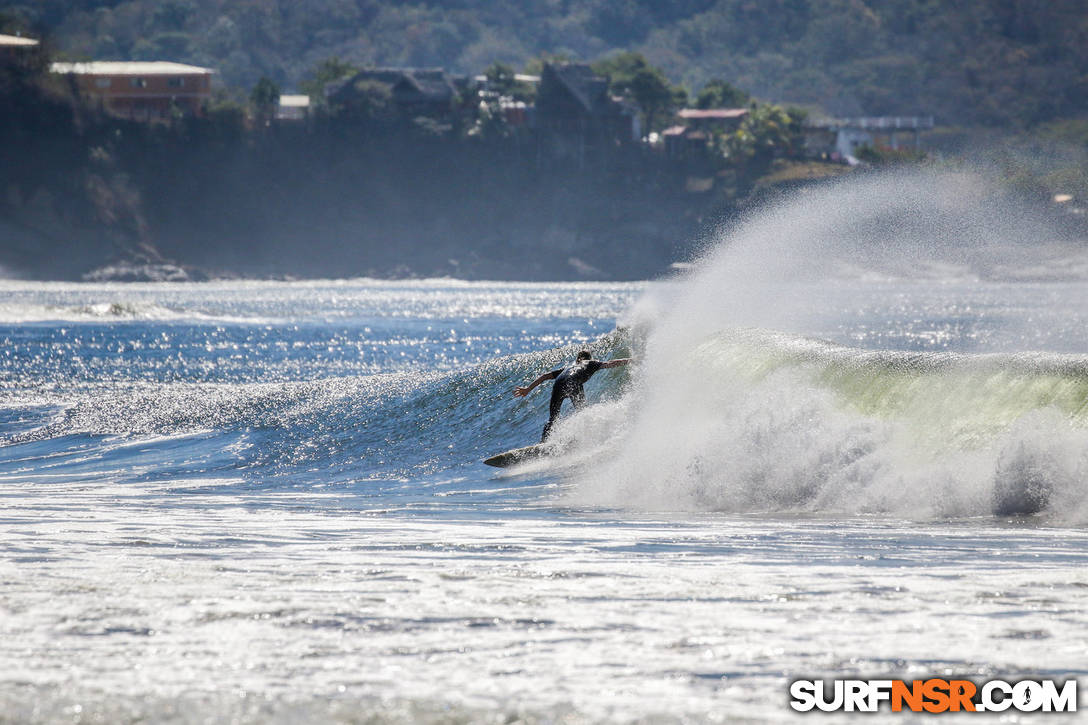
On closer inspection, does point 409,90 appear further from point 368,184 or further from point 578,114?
point 578,114

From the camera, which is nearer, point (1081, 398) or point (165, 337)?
point (1081, 398)

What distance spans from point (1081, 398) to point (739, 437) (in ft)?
13.4

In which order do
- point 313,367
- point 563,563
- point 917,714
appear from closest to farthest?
point 917,714 < point 563,563 < point 313,367

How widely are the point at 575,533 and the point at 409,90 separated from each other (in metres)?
180

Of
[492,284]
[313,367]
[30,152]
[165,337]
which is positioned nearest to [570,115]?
[492,284]

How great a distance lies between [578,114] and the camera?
185 metres

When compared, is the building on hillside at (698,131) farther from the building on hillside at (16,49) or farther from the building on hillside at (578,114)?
the building on hillside at (16,49)

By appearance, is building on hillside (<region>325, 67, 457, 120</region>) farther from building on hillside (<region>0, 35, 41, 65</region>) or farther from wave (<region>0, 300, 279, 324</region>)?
wave (<region>0, 300, 279, 324</region>)

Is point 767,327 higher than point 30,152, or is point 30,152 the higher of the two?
point 30,152

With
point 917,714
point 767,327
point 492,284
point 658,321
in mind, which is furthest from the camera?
point 492,284

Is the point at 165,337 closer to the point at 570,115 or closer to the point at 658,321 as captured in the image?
the point at 658,321

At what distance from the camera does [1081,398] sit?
47.8ft

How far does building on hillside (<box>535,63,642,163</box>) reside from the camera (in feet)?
605

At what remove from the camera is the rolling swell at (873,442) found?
13789mm
